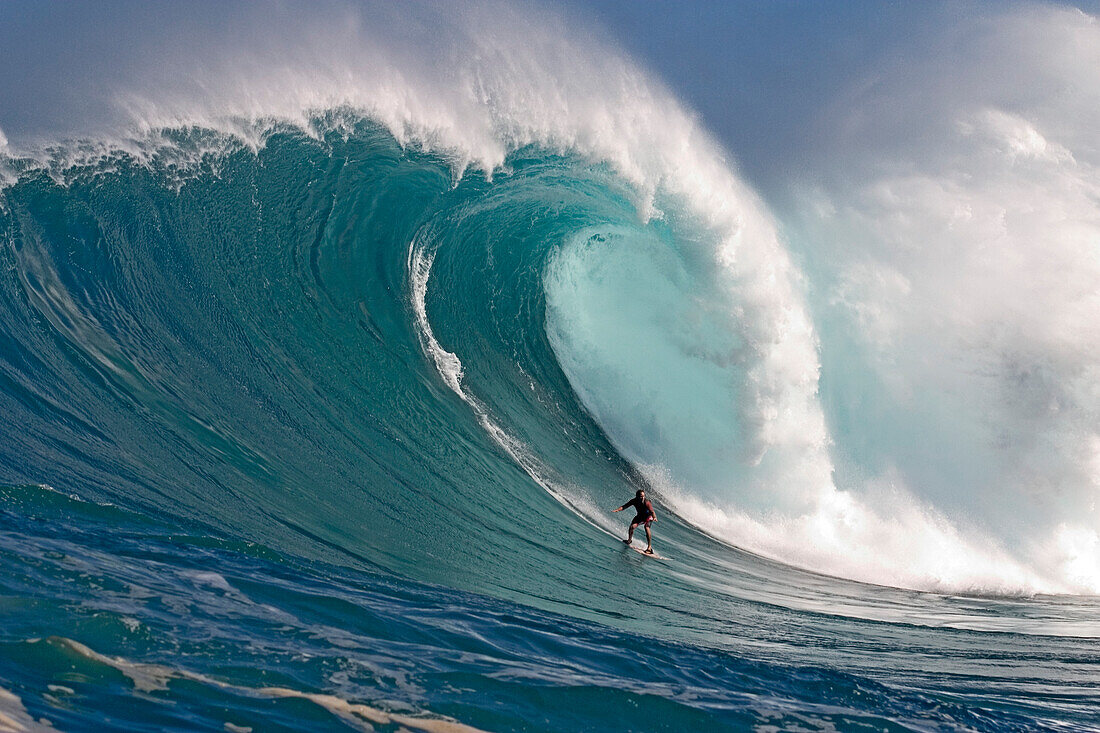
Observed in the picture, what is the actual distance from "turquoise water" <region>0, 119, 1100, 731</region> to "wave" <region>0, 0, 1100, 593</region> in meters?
0.07

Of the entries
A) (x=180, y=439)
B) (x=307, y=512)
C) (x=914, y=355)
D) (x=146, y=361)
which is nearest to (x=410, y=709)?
(x=307, y=512)

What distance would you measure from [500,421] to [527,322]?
9.47 feet

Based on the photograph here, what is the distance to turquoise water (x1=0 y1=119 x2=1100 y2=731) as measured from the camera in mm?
3984

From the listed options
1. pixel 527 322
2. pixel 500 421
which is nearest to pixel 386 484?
pixel 500 421

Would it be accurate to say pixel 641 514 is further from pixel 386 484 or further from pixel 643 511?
pixel 386 484

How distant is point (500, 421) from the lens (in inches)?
417

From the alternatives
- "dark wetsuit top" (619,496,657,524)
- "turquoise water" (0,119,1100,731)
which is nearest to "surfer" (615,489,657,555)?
"dark wetsuit top" (619,496,657,524)

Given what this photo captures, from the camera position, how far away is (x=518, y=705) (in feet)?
12.7

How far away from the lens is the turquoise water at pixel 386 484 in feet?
13.1

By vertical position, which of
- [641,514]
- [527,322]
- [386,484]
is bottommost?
[386,484]

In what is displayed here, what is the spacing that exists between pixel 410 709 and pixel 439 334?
8055mm

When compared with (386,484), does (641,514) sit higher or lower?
higher

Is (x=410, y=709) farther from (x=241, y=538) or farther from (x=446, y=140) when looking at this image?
(x=446, y=140)

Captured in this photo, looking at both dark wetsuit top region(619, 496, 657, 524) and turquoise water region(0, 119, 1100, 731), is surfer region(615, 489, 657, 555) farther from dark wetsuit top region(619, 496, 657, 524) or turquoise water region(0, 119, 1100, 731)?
turquoise water region(0, 119, 1100, 731)
